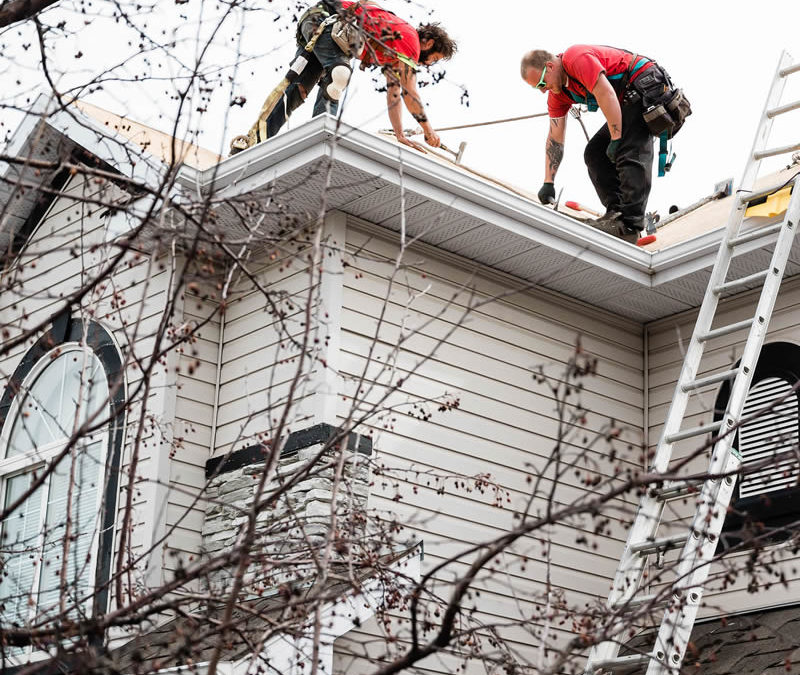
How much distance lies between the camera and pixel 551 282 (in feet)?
26.7

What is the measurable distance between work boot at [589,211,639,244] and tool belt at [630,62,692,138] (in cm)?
62

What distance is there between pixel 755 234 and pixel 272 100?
127 inches

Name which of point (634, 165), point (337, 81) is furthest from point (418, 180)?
point (634, 165)

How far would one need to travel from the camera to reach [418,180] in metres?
7.18

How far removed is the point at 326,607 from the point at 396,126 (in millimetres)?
3220

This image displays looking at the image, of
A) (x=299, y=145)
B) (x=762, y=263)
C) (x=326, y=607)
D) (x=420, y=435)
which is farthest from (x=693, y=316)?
(x=326, y=607)

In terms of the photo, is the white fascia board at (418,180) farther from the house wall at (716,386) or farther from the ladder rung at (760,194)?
the ladder rung at (760,194)

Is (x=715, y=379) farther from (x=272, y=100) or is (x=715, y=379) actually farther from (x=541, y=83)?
(x=272, y=100)

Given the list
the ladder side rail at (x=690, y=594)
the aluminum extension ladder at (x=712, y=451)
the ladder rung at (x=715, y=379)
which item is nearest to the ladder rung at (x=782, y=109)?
the aluminum extension ladder at (x=712, y=451)

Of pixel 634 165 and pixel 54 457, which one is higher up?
pixel 634 165

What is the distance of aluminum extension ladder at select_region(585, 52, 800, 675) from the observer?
5320 millimetres

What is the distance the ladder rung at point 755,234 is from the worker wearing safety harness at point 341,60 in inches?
83.1

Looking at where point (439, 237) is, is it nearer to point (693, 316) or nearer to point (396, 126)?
point (396, 126)

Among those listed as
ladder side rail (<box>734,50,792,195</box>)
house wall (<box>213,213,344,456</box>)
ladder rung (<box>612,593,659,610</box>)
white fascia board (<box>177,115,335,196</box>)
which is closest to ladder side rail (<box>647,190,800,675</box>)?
ladder rung (<box>612,593,659,610</box>)
